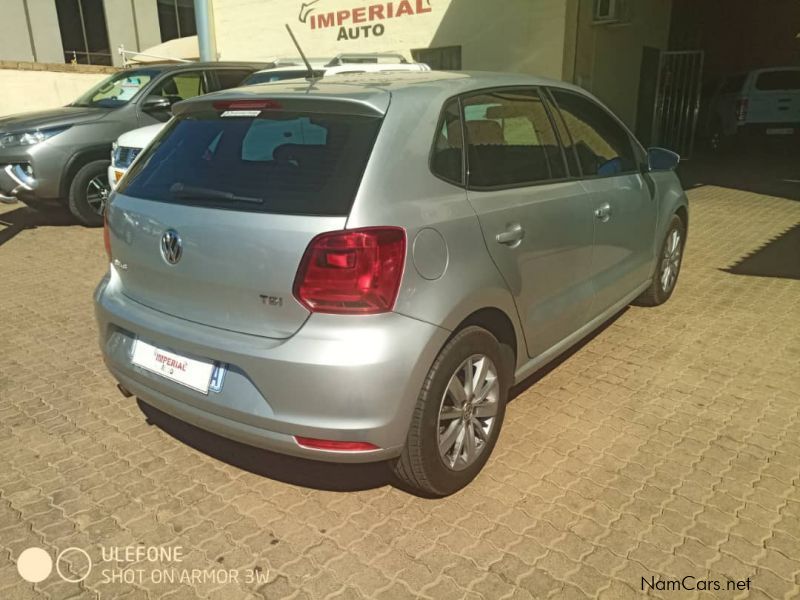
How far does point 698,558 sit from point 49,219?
8744mm

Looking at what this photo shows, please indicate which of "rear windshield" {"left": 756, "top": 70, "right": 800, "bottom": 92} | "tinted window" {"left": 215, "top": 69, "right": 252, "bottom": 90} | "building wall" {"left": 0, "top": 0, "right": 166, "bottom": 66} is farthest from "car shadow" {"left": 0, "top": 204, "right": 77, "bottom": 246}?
"building wall" {"left": 0, "top": 0, "right": 166, "bottom": 66}

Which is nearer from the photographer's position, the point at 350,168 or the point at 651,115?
the point at 350,168

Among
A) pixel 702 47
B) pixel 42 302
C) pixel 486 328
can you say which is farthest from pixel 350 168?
pixel 702 47

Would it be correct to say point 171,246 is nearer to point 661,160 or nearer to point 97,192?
point 661,160

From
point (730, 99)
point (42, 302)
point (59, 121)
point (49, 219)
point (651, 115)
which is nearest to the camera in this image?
point (42, 302)

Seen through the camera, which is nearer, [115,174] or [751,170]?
[115,174]

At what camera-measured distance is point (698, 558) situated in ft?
7.75

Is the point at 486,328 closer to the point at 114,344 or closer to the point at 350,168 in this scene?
the point at 350,168

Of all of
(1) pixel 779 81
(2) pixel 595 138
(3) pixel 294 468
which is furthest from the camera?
(1) pixel 779 81

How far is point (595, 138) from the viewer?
378 centimetres

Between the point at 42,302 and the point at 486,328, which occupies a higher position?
the point at 486,328

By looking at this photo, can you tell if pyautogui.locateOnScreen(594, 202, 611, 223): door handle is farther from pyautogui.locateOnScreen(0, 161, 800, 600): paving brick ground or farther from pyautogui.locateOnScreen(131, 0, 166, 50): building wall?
pyautogui.locateOnScreen(131, 0, 166, 50): building wall

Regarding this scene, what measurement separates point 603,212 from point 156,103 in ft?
20.9

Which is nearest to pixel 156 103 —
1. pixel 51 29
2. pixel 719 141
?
pixel 719 141
